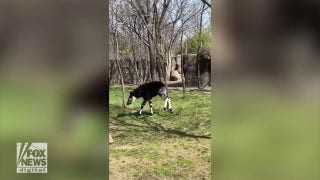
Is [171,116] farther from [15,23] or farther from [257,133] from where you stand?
[15,23]

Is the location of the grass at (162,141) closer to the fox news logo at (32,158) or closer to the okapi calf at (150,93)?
the okapi calf at (150,93)

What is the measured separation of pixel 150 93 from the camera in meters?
3.48

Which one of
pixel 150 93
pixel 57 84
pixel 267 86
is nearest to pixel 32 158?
pixel 57 84

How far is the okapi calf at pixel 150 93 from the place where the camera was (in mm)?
3475

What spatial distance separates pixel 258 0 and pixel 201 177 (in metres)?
1.63

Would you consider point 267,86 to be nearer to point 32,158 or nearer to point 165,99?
point 165,99

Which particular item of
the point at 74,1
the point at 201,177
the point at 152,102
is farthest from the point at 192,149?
the point at 74,1

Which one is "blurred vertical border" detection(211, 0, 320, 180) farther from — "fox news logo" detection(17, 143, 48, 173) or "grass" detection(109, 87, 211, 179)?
"fox news logo" detection(17, 143, 48, 173)

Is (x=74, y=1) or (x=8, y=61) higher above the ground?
(x=74, y=1)

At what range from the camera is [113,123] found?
11.5 ft

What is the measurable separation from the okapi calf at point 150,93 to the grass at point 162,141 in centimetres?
5

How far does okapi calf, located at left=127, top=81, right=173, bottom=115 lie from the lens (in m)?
3.47

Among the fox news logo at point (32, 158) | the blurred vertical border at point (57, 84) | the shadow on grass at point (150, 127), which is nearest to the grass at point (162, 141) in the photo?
the shadow on grass at point (150, 127)

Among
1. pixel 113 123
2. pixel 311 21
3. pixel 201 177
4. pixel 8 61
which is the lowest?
pixel 201 177
